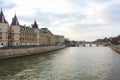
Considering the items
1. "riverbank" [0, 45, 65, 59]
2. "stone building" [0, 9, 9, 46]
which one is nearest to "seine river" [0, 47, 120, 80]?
"riverbank" [0, 45, 65, 59]

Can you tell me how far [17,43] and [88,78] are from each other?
54952 millimetres

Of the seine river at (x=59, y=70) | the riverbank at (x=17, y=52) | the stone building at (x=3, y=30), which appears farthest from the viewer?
the stone building at (x=3, y=30)

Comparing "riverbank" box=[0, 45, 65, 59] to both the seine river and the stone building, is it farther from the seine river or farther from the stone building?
the stone building

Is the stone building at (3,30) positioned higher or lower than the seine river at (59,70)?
higher

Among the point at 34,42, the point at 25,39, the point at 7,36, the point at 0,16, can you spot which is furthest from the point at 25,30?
the point at 0,16

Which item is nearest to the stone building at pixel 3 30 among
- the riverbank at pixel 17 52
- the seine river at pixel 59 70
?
the riverbank at pixel 17 52

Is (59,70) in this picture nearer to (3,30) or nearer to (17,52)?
(17,52)

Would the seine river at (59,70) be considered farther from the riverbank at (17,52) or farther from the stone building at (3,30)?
the stone building at (3,30)

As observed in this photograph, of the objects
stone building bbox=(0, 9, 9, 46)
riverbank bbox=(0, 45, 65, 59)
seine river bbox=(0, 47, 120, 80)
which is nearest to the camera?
seine river bbox=(0, 47, 120, 80)

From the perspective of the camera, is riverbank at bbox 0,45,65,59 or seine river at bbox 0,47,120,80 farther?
riverbank at bbox 0,45,65,59

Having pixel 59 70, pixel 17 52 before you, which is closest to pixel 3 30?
pixel 17 52

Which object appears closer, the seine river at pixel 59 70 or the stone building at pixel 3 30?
the seine river at pixel 59 70

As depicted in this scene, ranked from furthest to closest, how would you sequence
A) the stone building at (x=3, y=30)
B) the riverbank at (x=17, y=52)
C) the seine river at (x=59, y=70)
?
1. the stone building at (x=3, y=30)
2. the riverbank at (x=17, y=52)
3. the seine river at (x=59, y=70)

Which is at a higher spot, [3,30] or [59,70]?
[3,30]
